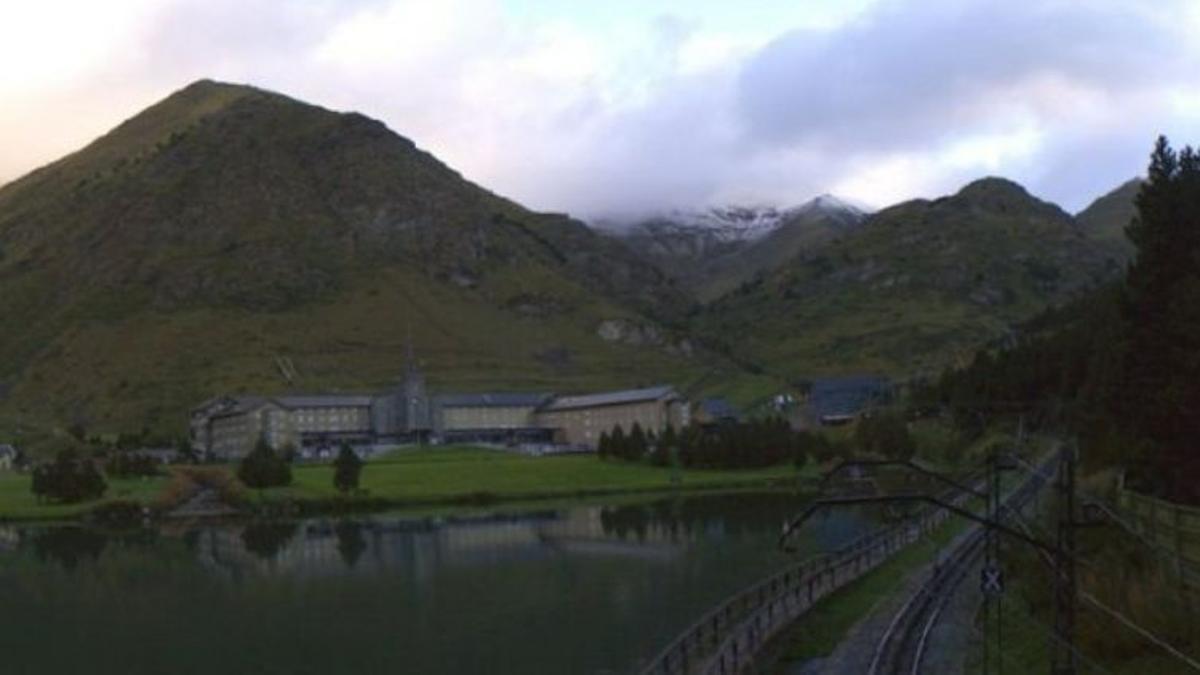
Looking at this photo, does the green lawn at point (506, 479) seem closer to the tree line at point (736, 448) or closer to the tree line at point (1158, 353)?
the tree line at point (736, 448)

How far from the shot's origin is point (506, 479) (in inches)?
5969

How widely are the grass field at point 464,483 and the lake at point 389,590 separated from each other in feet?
63.4

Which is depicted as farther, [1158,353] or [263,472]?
[263,472]

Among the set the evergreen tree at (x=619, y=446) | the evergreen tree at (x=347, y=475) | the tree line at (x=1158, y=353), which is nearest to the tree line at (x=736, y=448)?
the evergreen tree at (x=619, y=446)

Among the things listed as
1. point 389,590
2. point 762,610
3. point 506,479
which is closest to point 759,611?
point 762,610

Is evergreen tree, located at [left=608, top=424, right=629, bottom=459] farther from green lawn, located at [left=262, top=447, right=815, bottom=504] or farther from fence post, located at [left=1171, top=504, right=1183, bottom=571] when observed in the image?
fence post, located at [left=1171, top=504, right=1183, bottom=571]

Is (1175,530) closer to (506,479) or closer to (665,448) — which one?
(506,479)

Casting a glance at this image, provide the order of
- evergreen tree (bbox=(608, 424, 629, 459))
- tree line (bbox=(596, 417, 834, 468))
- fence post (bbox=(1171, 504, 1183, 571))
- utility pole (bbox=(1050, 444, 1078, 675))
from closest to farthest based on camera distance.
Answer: utility pole (bbox=(1050, 444, 1078, 675)) → fence post (bbox=(1171, 504, 1183, 571)) → tree line (bbox=(596, 417, 834, 468)) → evergreen tree (bbox=(608, 424, 629, 459))

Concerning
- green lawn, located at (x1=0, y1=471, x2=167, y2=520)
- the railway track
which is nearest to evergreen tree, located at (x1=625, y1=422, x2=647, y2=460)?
green lawn, located at (x1=0, y1=471, x2=167, y2=520)

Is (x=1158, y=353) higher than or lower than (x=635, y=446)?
higher

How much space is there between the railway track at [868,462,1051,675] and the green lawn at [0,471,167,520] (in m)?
93.9

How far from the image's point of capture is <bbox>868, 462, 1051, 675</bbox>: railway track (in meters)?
40.4

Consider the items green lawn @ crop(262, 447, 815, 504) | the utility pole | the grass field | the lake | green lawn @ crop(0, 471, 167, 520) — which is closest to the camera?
the utility pole

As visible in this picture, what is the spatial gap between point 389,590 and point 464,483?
→ 77833 mm
